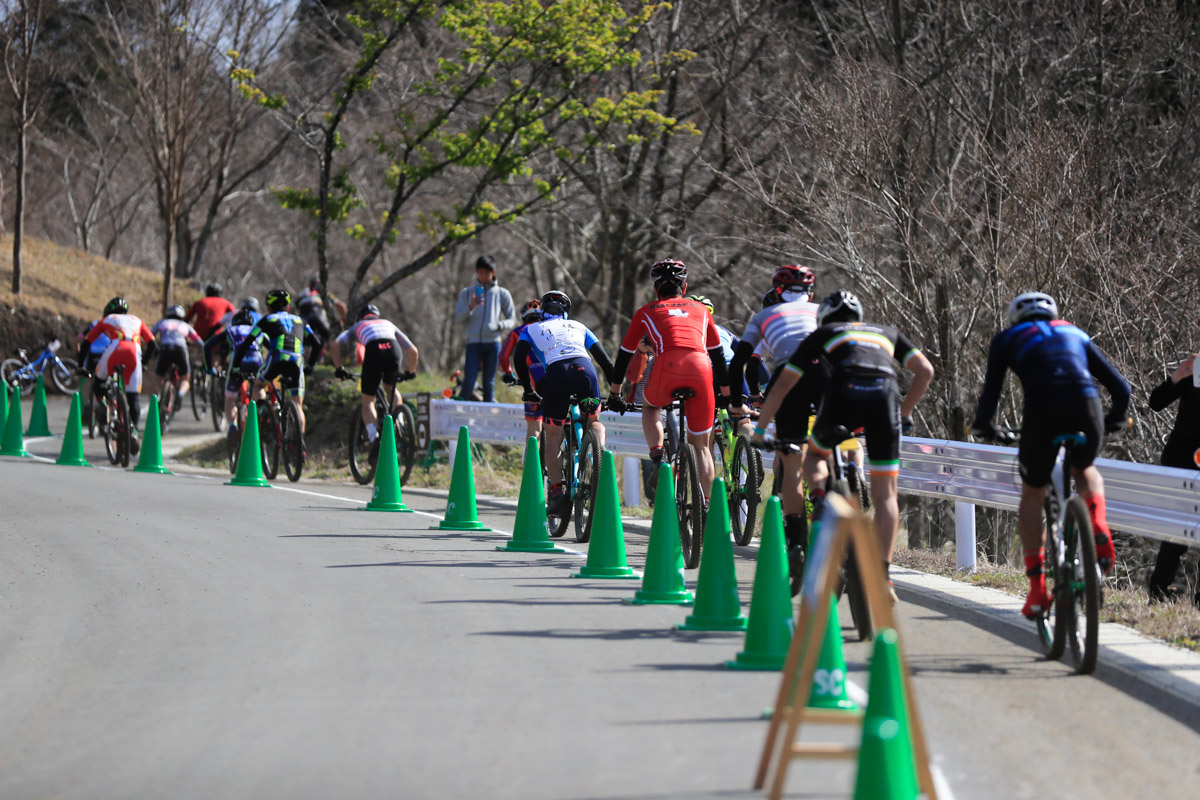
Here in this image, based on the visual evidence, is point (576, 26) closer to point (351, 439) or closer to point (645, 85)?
point (645, 85)

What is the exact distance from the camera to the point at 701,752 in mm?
6094

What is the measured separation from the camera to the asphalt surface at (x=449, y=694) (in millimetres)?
5848

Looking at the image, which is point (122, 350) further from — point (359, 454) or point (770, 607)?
point (770, 607)

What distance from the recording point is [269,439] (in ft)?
63.7

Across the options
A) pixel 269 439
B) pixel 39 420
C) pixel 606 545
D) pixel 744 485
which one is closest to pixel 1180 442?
pixel 744 485

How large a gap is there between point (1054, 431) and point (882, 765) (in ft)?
12.7

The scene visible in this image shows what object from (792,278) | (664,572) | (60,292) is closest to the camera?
(664,572)

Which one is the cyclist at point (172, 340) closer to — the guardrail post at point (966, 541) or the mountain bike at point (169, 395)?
the mountain bike at point (169, 395)

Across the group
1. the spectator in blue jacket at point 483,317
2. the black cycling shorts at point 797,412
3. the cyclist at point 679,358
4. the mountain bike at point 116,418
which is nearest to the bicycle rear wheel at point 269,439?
the mountain bike at point 116,418

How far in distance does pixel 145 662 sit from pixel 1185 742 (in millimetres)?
5093

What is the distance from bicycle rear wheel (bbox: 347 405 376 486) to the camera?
1859cm

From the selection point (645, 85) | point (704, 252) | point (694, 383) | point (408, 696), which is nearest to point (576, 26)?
point (645, 85)

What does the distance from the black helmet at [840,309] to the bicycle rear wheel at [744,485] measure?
314cm

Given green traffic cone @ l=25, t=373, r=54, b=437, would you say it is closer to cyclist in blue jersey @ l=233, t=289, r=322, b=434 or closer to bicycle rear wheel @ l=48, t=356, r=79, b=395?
bicycle rear wheel @ l=48, t=356, r=79, b=395
